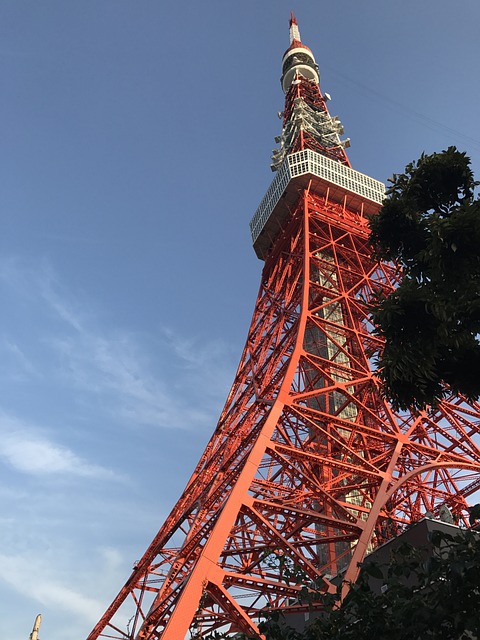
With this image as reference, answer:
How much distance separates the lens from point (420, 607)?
4941 millimetres

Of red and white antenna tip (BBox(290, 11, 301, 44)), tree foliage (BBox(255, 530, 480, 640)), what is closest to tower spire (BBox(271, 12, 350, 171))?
red and white antenna tip (BBox(290, 11, 301, 44))

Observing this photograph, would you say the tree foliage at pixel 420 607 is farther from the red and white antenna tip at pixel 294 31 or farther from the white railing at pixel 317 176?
the red and white antenna tip at pixel 294 31

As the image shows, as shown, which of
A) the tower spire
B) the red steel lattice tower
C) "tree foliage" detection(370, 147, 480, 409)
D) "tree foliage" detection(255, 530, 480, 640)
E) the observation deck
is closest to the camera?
"tree foliage" detection(255, 530, 480, 640)

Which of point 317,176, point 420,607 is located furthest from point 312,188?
point 420,607

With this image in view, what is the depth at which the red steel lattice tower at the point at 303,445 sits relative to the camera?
39.4 ft

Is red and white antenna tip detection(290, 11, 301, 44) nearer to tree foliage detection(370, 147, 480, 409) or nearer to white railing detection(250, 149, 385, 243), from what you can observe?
white railing detection(250, 149, 385, 243)

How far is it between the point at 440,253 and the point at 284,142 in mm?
24945

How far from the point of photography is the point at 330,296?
70.8 ft

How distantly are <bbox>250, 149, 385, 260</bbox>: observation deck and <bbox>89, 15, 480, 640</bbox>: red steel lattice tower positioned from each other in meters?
0.06

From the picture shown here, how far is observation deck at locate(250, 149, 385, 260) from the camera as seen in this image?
2494 centimetres

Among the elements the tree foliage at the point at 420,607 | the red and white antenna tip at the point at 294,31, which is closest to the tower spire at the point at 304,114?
the red and white antenna tip at the point at 294,31

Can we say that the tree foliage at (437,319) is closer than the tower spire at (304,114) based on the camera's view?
Yes

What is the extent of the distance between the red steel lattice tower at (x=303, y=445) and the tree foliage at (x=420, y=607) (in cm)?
67

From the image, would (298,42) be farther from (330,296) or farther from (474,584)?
(474,584)
